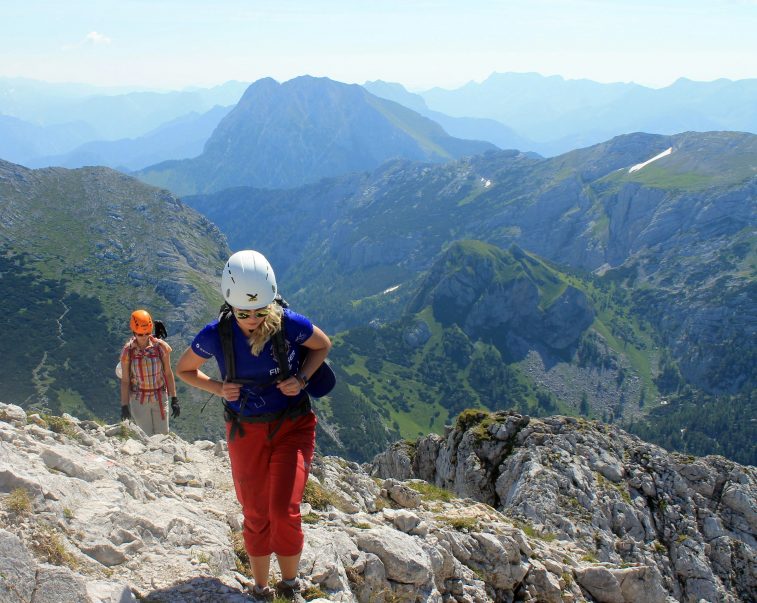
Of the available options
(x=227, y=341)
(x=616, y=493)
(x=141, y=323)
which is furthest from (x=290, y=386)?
(x=616, y=493)

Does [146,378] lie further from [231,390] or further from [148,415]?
[231,390]

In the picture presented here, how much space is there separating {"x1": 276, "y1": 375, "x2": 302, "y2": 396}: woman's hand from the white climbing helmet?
1.18 metres

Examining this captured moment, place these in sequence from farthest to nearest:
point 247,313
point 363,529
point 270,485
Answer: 1. point 363,529
2. point 247,313
3. point 270,485

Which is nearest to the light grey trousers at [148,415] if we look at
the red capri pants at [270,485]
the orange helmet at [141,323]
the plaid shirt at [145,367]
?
the plaid shirt at [145,367]

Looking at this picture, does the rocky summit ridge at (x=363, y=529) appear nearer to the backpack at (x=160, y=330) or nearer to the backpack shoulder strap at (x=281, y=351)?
the backpack at (x=160, y=330)

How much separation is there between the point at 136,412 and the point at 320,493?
301 inches

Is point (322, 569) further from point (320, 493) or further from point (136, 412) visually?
point (136, 412)

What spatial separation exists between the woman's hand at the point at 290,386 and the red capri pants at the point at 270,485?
0.55 meters

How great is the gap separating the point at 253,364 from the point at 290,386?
25.7 inches

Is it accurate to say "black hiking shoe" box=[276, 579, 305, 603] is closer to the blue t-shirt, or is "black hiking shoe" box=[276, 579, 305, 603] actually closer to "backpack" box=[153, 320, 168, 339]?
the blue t-shirt

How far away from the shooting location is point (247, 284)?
8508 millimetres

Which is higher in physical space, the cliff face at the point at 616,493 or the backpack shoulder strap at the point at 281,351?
the backpack shoulder strap at the point at 281,351

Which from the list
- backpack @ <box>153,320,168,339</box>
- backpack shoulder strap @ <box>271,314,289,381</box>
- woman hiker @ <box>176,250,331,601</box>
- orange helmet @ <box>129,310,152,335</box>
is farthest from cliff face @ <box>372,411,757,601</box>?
backpack shoulder strap @ <box>271,314,289,381</box>

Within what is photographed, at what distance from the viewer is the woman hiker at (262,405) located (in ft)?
27.8
